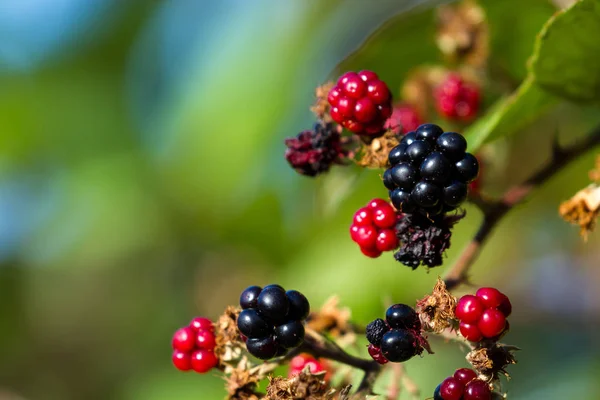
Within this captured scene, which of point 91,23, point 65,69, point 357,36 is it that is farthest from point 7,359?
point 357,36

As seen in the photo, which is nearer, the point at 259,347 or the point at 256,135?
the point at 259,347

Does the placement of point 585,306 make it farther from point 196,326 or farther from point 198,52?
point 196,326

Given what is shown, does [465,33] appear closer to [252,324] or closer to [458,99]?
[458,99]

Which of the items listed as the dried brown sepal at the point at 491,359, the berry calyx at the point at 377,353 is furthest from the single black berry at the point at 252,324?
the dried brown sepal at the point at 491,359

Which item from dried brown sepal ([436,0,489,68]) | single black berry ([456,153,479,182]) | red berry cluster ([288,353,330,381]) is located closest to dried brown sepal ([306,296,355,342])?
red berry cluster ([288,353,330,381])

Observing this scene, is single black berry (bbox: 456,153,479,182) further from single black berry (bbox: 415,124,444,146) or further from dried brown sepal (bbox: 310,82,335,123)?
dried brown sepal (bbox: 310,82,335,123)

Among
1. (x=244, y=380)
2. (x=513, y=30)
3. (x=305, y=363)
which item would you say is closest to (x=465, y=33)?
(x=513, y=30)
